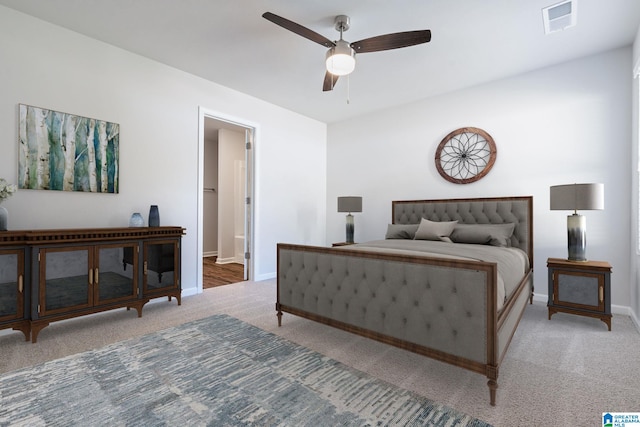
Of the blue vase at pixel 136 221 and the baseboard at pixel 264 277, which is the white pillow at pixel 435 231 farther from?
the blue vase at pixel 136 221

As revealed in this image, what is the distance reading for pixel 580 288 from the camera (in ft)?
9.48

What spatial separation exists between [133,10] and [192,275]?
2.90 metres

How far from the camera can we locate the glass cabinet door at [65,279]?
2459 mm

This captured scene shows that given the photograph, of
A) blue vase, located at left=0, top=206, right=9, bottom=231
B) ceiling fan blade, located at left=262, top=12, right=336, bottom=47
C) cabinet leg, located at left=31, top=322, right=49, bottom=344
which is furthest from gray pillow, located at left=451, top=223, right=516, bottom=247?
blue vase, located at left=0, top=206, right=9, bottom=231

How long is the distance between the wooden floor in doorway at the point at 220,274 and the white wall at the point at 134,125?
492mm

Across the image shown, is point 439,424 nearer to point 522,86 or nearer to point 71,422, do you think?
point 71,422

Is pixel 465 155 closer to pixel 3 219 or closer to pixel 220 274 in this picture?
pixel 220 274

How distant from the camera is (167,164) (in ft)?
12.0

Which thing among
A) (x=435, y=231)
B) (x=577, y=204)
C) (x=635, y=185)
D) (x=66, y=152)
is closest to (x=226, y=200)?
(x=66, y=152)

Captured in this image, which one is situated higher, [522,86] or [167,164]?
[522,86]

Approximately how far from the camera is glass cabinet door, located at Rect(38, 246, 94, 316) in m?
2.46

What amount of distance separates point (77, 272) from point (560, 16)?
15.9 feet

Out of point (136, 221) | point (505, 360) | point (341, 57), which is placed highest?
point (341, 57)

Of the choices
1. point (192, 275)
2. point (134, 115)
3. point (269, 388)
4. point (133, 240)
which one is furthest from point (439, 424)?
point (134, 115)
